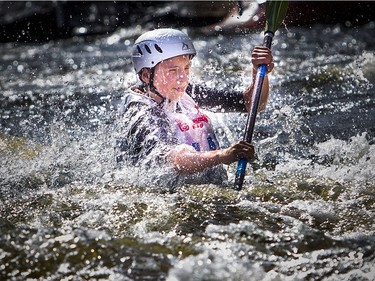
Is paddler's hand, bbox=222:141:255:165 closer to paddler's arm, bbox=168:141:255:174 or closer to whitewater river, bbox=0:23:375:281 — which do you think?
paddler's arm, bbox=168:141:255:174

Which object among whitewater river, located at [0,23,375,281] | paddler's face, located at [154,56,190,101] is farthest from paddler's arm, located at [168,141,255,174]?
paddler's face, located at [154,56,190,101]

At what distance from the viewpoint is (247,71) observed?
12.0 metres

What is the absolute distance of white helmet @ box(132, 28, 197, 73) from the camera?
5.20 meters

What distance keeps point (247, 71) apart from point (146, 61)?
6978 mm

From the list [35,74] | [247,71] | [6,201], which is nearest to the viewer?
[6,201]

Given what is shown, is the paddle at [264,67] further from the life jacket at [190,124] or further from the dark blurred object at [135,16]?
the dark blurred object at [135,16]

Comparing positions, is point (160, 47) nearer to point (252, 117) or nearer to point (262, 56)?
point (262, 56)

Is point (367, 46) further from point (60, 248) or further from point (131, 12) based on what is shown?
point (60, 248)

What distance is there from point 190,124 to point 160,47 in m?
0.76

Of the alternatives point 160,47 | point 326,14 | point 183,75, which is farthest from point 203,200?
point 326,14

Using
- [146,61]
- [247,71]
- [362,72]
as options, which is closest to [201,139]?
[146,61]

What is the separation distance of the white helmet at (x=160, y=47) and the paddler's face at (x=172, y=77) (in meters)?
0.06

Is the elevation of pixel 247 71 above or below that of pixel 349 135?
above

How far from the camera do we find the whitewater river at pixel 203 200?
365 cm
